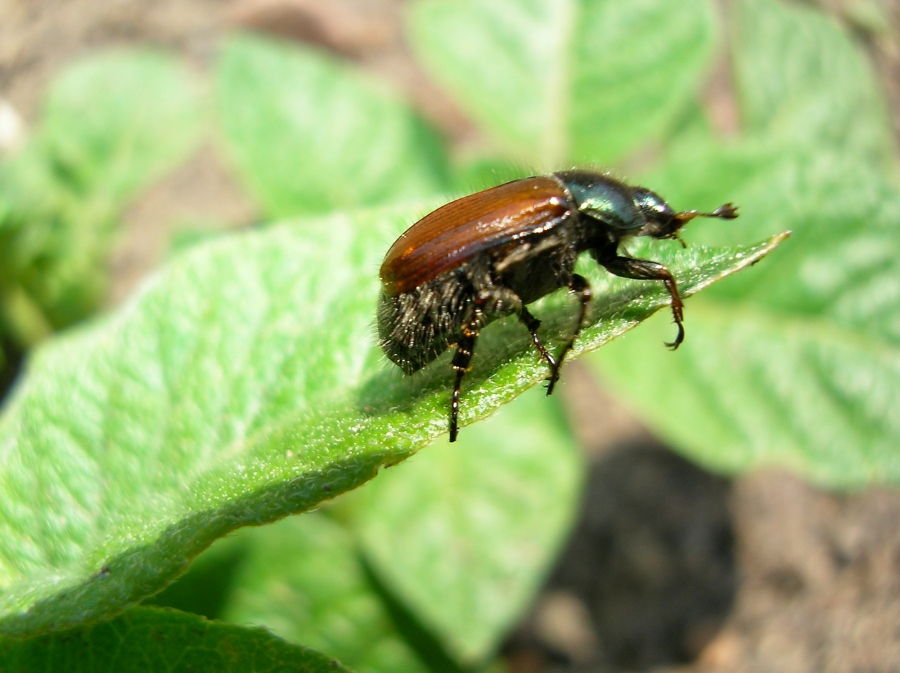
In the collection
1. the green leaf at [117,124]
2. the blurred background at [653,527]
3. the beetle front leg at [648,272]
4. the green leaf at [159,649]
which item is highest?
the green leaf at [117,124]

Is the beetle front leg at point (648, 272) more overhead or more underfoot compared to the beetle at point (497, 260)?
more underfoot

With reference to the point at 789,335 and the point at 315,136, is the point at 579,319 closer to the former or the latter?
the point at 789,335

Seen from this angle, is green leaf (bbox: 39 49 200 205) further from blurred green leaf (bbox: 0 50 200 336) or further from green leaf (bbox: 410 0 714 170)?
green leaf (bbox: 410 0 714 170)

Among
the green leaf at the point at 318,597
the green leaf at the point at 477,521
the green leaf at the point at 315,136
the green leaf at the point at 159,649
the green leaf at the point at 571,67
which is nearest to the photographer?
the green leaf at the point at 159,649

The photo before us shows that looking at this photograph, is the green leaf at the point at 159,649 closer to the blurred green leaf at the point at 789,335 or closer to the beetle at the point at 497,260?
the beetle at the point at 497,260

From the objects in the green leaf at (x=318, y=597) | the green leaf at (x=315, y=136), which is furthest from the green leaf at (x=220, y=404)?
the green leaf at (x=315, y=136)

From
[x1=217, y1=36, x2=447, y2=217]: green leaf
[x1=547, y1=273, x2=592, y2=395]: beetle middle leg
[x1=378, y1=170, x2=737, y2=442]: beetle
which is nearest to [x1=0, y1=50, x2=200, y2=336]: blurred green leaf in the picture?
[x1=217, y1=36, x2=447, y2=217]: green leaf
